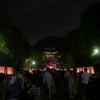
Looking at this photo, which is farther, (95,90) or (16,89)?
(16,89)

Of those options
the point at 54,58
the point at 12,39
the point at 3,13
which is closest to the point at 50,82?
the point at 3,13

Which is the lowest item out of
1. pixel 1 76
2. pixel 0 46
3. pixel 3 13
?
pixel 1 76

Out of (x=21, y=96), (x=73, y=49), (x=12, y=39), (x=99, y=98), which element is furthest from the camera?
(x=73, y=49)

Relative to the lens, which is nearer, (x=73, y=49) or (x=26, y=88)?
(x=26, y=88)

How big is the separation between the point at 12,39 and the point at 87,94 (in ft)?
173

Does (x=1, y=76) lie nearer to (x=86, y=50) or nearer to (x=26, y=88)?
(x=26, y=88)

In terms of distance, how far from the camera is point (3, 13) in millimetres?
46531

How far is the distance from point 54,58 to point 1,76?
6726 inches

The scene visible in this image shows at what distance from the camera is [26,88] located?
25.6 ft

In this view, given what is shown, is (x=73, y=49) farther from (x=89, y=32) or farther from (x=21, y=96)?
(x=21, y=96)

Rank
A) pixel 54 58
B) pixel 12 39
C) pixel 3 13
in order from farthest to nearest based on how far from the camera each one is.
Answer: pixel 54 58 → pixel 12 39 → pixel 3 13

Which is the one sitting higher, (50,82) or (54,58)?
(54,58)

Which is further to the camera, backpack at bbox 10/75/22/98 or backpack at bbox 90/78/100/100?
backpack at bbox 10/75/22/98

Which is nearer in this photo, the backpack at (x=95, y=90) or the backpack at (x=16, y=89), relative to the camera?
the backpack at (x=95, y=90)
